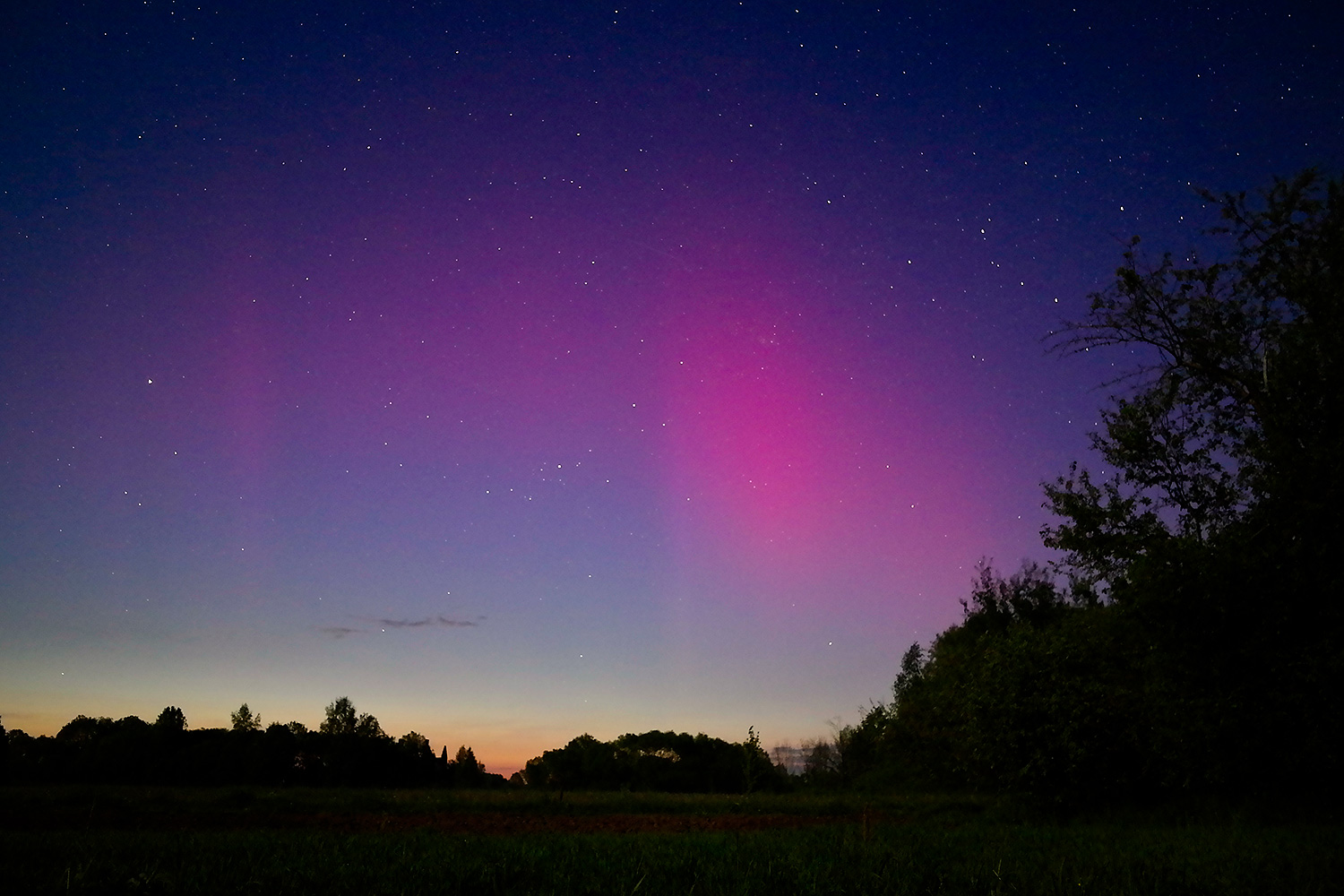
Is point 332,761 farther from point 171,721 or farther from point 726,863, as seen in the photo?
point 726,863

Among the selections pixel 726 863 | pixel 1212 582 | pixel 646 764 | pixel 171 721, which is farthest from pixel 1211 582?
pixel 171 721

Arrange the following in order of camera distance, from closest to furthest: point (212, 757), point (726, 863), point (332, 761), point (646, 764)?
1. point (726, 863)
2. point (212, 757)
3. point (332, 761)
4. point (646, 764)

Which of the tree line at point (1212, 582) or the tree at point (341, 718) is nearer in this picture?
the tree line at point (1212, 582)

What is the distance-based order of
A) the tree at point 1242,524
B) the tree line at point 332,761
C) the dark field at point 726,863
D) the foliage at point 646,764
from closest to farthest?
the dark field at point 726,863
the tree at point 1242,524
the tree line at point 332,761
the foliage at point 646,764

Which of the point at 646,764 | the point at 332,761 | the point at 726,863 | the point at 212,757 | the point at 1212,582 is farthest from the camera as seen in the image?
the point at 646,764

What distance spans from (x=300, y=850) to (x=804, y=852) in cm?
578

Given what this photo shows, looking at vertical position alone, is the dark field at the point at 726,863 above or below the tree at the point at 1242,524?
below

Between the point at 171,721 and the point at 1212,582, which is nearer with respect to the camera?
the point at 1212,582

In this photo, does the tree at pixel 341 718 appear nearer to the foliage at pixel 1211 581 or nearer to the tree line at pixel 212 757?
the tree line at pixel 212 757

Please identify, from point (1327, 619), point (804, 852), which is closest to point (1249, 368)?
point (1327, 619)

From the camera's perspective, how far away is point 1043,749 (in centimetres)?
2170

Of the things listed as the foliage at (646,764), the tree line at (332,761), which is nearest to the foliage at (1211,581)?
the tree line at (332,761)

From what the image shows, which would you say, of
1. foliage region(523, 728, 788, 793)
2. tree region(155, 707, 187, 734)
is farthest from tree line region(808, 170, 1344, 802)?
tree region(155, 707, 187, 734)

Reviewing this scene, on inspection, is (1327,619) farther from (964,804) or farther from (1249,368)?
(964,804)
